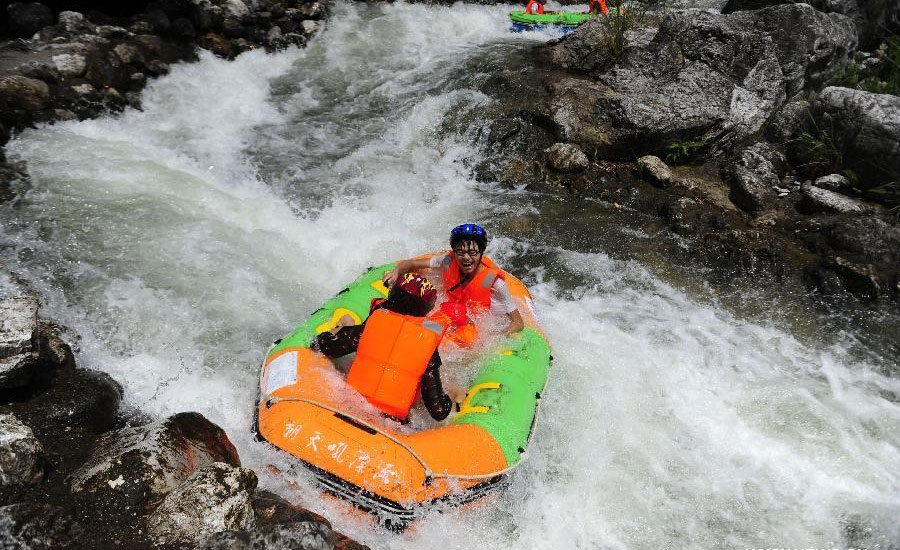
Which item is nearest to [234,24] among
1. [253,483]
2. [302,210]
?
[302,210]

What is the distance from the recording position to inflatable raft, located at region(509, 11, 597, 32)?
12.3 meters

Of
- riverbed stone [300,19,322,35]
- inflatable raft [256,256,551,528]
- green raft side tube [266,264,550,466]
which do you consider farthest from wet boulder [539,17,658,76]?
inflatable raft [256,256,551,528]

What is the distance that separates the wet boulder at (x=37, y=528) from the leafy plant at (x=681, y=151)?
8139 mm

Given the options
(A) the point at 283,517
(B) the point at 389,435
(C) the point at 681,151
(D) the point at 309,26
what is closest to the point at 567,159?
(C) the point at 681,151

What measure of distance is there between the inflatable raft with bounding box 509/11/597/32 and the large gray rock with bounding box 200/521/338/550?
39.9 feet

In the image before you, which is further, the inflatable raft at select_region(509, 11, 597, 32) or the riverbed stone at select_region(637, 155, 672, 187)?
the inflatable raft at select_region(509, 11, 597, 32)

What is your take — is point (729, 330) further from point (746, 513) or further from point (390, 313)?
point (390, 313)

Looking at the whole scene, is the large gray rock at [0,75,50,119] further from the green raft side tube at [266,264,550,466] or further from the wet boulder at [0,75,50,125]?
the green raft side tube at [266,264,550,466]

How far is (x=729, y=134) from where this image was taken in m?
8.23

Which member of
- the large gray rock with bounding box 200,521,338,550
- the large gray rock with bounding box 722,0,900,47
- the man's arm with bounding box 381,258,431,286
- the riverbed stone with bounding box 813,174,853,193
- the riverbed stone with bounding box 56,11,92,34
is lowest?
the man's arm with bounding box 381,258,431,286

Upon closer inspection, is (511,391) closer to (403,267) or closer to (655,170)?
(403,267)

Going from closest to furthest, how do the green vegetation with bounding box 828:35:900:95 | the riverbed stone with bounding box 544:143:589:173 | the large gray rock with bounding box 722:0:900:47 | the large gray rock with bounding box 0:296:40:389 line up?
the large gray rock with bounding box 0:296:40:389 → the riverbed stone with bounding box 544:143:589:173 → the green vegetation with bounding box 828:35:900:95 → the large gray rock with bounding box 722:0:900:47

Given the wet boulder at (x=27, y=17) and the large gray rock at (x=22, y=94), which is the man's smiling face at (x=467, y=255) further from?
the wet boulder at (x=27, y=17)

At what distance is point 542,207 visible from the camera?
752cm
